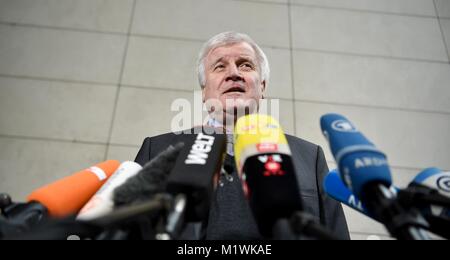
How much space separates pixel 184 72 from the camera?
190 cm

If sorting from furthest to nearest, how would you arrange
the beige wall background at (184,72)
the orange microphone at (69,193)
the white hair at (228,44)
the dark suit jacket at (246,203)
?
the beige wall background at (184,72)
the white hair at (228,44)
the dark suit jacket at (246,203)
the orange microphone at (69,193)

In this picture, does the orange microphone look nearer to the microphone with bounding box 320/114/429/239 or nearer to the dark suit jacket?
the dark suit jacket

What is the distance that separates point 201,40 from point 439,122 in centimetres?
151

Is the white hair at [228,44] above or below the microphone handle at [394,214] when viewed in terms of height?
above

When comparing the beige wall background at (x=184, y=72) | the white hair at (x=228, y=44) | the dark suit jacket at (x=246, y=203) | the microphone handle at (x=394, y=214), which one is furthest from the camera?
the beige wall background at (x=184, y=72)

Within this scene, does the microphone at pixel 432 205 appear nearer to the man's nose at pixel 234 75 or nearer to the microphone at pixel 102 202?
the microphone at pixel 102 202

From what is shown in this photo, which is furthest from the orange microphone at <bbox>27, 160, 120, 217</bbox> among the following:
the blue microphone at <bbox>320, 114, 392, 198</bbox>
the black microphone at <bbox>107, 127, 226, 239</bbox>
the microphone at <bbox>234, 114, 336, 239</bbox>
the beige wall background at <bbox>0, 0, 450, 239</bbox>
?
the beige wall background at <bbox>0, 0, 450, 239</bbox>

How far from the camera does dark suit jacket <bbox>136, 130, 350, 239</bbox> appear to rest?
688mm

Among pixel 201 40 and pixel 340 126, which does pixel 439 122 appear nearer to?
pixel 201 40

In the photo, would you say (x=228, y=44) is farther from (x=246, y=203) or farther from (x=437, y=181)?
(x=437, y=181)

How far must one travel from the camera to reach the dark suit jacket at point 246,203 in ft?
2.26

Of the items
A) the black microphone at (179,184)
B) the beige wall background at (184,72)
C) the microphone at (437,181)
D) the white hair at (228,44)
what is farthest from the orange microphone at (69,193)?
the beige wall background at (184,72)

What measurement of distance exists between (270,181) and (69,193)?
34cm

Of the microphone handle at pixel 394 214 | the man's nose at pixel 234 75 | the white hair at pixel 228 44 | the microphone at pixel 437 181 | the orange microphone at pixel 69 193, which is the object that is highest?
the white hair at pixel 228 44
